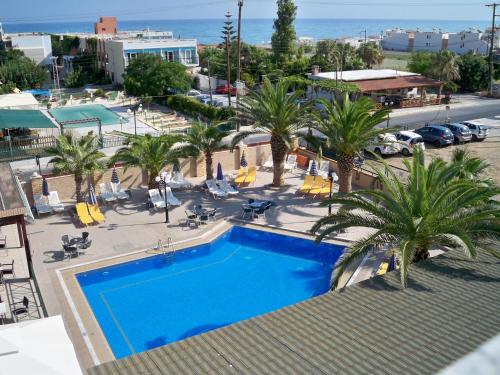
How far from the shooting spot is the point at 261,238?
65.0ft

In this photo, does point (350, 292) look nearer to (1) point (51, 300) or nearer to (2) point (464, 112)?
(1) point (51, 300)

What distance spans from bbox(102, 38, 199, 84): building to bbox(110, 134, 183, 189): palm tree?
124 ft

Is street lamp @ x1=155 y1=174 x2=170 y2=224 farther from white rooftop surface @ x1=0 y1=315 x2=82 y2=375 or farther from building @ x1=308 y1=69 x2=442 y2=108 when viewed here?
building @ x1=308 y1=69 x2=442 y2=108

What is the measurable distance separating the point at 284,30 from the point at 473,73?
2567 centimetres

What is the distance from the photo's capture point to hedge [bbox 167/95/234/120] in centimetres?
4034

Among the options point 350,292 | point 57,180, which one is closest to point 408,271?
point 350,292

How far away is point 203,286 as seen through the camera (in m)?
16.5

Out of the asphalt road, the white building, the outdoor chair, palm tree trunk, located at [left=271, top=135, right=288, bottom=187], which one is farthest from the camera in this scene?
the white building

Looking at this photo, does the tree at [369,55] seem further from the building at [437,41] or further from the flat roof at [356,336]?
the flat roof at [356,336]

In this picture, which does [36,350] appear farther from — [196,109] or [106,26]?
[106,26]

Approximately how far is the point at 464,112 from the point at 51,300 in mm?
39674

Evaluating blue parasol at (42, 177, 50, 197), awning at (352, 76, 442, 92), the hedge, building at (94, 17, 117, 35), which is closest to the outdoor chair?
blue parasol at (42, 177, 50, 197)

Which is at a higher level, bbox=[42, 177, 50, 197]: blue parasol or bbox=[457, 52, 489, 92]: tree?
bbox=[457, 52, 489, 92]: tree

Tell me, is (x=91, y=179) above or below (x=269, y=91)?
below
